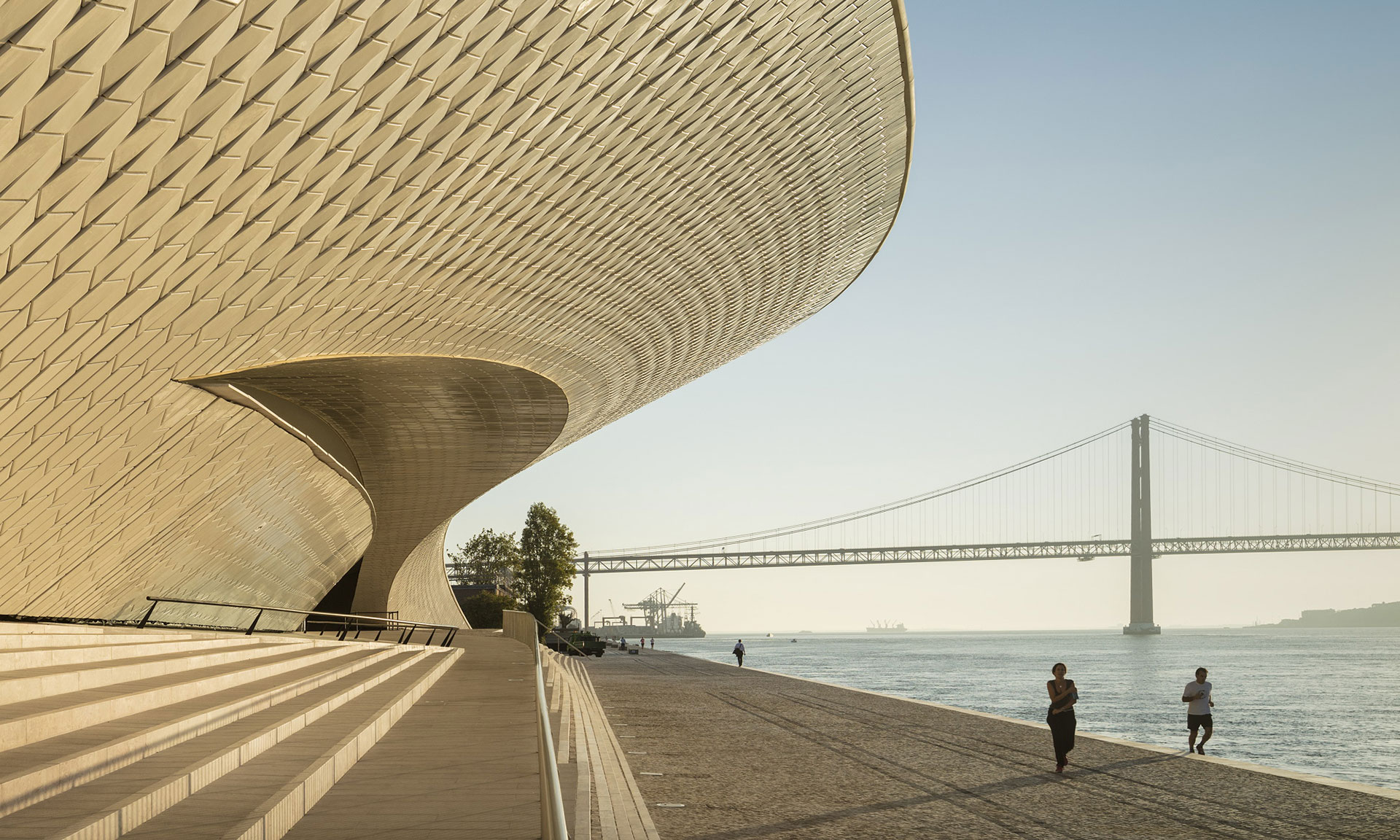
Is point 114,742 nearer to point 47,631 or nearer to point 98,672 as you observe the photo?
point 98,672

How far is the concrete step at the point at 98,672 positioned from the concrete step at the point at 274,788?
1309 mm

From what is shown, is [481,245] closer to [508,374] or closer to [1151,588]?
[508,374]

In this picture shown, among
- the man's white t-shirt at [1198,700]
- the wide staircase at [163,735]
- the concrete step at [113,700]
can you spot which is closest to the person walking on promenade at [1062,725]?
the man's white t-shirt at [1198,700]

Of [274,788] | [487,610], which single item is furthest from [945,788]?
[487,610]

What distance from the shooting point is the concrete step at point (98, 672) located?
6.41m

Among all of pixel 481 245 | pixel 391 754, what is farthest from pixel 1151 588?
pixel 391 754

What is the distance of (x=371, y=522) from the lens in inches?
1297

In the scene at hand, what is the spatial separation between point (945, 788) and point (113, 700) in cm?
712

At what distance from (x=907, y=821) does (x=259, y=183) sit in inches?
307

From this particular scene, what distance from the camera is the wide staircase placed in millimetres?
4664

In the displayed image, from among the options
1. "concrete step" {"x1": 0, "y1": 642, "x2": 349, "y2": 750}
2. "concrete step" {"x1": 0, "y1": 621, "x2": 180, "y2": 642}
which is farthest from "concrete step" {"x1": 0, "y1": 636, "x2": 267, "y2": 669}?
"concrete step" {"x1": 0, "y1": 642, "x2": 349, "y2": 750}

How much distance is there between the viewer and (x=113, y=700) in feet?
21.5

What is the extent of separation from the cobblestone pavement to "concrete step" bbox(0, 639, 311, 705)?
4000 mm

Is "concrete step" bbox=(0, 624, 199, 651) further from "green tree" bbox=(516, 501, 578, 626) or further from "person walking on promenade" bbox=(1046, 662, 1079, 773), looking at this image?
"green tree" bbox=(516, 501, 578, 626)
